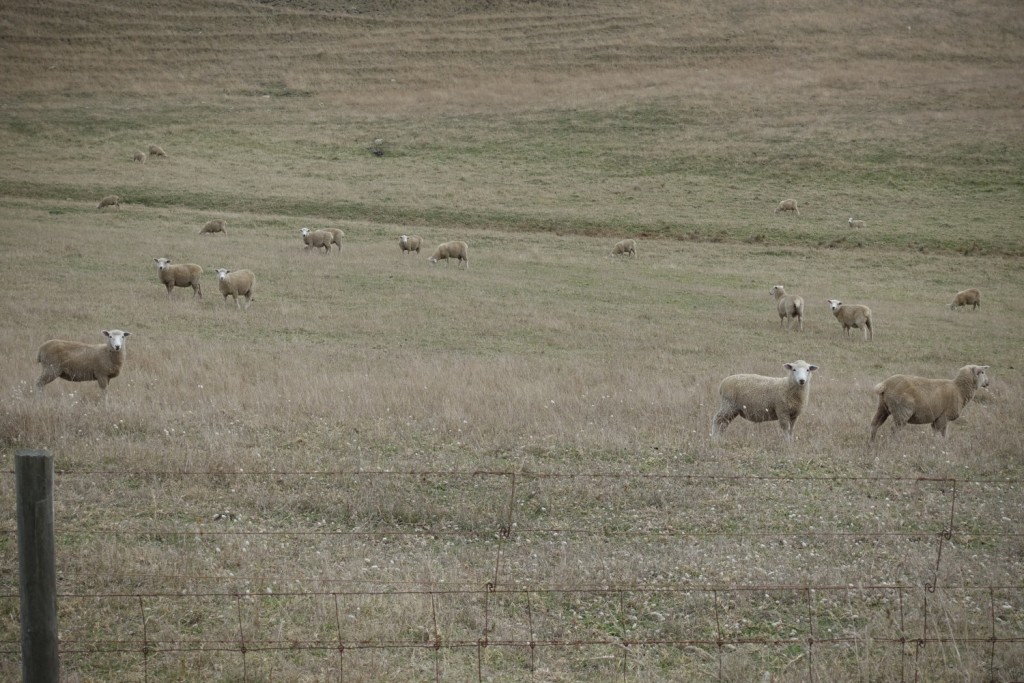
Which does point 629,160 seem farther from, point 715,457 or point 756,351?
point 715,457

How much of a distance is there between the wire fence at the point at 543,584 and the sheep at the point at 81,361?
5.90m

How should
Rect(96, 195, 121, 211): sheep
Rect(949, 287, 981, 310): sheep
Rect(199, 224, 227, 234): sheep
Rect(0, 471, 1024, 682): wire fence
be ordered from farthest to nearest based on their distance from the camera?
1. Rect(96, 195, 121, 211): sheep
2. Rect(199, 224, 227, 234): sheep
3. Rect(949, 287, 981, 310): sheep
4. Rect(0, 471, 1024, 682): wire fence

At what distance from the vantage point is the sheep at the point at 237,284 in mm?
24484

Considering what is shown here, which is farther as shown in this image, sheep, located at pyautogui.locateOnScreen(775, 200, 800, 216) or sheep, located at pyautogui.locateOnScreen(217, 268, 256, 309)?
sheep, located at pyautogui.locateOnScreen(775, 200, 800, 216)

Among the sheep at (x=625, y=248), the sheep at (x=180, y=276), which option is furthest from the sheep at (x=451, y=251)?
the sheep at (x=180, y=276)

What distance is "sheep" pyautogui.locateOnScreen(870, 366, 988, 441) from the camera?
46.2 ft

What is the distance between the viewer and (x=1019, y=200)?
4612 cm

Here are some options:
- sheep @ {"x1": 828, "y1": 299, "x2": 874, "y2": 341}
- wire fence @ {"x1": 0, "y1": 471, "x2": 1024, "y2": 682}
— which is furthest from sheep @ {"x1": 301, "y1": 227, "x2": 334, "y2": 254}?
wire fence @ {"x1": 0, "y1": 471, "x2": 1024, "y2": 682}

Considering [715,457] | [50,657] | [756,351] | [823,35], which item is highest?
[823,35]

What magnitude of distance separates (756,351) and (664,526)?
13541mm

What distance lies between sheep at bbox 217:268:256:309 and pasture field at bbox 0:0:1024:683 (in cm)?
41

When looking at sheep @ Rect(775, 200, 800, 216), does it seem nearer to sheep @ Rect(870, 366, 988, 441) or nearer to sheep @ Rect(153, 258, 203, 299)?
sheep @ Rect(153, 258, 203, 299)

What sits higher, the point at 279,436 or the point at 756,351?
the point at 279,436

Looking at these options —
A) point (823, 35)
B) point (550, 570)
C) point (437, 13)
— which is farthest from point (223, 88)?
point (550, 570)
